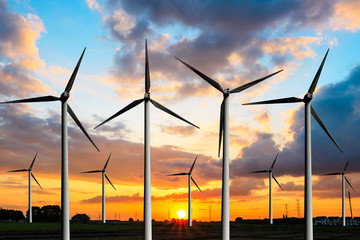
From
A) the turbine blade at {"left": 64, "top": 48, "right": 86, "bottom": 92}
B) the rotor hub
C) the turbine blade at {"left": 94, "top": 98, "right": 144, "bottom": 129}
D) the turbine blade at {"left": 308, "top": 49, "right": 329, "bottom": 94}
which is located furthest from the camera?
the turbine blade at {"left": 308, "top": 49, "right": 329, "bottom": 94}

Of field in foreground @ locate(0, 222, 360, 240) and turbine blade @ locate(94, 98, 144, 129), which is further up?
turbine blade @ locate(94, 98, 144, 129)

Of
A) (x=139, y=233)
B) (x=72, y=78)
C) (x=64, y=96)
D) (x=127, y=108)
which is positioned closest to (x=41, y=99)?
(x=72, y=78)

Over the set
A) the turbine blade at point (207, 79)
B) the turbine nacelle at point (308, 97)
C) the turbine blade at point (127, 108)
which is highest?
the turbine blade at point (207, 79)


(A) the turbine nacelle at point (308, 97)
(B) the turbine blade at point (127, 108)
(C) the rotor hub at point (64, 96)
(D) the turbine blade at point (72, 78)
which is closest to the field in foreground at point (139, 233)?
(B) the turbine blade at point (127, 108)

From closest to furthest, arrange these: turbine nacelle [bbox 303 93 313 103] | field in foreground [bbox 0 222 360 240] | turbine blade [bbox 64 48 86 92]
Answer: turbine nacelle [bbox 303 93 313 103], turbine blade [bbox 64 48 86 92], field in foreground [bbox 0 222 360 240]

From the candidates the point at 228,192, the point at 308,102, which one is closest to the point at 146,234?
the point at 228,192

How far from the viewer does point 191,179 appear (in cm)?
16075

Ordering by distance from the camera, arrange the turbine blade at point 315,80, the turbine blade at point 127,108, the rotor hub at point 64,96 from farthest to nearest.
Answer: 1. the turbine blade at point 315,80
2. the turbine blade at point 127,108
3. the rotor hub at point 64,96

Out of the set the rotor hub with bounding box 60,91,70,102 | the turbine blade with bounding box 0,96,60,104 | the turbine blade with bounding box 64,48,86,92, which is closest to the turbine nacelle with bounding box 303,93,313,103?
the rotor hub with bounding box 60,91,70,102

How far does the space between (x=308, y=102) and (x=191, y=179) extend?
4379 inches

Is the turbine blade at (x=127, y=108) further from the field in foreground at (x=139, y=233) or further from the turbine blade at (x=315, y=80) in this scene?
the field in foreground at (x=139, y=233)

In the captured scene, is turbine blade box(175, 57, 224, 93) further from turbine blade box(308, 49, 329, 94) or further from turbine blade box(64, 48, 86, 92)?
turbine blade box(64, 48, 86, 92)

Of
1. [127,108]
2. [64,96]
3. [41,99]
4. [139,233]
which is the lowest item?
[139,233]

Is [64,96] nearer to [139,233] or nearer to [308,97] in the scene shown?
[308,97]
